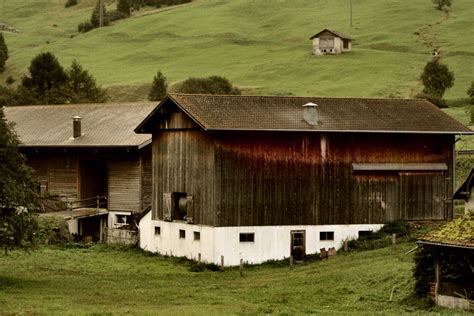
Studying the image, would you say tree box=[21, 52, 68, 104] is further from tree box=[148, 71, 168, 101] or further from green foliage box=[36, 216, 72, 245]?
green foliage box=[36, 216, 72, 245]

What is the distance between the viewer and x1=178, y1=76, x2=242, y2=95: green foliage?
105 meters

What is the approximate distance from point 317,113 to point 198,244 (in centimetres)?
892

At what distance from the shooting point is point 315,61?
128 m

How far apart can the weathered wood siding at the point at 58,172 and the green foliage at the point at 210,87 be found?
1580 inches

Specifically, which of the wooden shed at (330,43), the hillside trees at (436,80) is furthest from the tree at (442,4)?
the hillside trees at (436,80)

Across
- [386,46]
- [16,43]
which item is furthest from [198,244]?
[16,43]

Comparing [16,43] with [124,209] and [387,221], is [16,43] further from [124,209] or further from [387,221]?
[387,221]

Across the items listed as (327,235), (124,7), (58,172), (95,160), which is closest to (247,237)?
(327,235)

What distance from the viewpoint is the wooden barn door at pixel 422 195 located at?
54.8m

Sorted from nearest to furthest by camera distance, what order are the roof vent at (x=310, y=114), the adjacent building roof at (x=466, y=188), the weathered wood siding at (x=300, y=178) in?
the adjacent building roof at (x=466, y=188) < the weathered wood siding at (x=300, y=178) < the roof vent at (x=310, y=114)

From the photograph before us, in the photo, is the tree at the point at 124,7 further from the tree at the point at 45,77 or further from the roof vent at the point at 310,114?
the roof vent at the point at 310,114

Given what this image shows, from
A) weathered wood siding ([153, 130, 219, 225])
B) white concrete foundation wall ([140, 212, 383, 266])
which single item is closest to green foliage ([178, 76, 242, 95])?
weathered wood siding ([153, 130, 219, 225])

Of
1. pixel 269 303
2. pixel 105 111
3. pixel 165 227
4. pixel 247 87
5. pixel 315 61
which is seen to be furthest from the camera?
pixel 315 61

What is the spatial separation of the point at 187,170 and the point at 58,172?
15242mm
